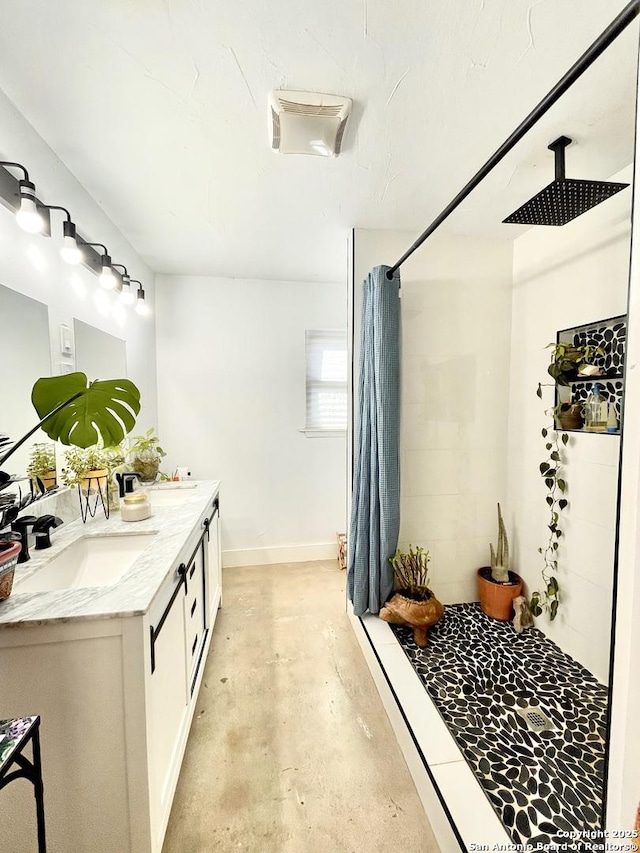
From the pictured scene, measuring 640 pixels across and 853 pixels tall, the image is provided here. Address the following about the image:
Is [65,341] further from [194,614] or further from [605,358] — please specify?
[605,358]

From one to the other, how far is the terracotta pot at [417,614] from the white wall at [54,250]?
75.1 inches

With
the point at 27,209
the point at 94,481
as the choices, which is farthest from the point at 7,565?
the point at 27,209

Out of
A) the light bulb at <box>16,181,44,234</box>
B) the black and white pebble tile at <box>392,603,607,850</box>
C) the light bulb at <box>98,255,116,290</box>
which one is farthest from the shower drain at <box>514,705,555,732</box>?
the light bulb at <box>98,255,116,290</box>

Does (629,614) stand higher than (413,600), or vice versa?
(629,614)

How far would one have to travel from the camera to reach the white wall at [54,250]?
49.4 inches

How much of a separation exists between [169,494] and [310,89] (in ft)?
6.51

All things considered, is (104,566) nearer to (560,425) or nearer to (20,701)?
(20,701)

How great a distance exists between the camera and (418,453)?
226 centimetres

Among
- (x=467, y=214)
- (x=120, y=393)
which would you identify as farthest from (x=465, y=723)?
(x=467, y=214)

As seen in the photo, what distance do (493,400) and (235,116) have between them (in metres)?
1.98

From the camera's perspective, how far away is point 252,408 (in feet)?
10.2

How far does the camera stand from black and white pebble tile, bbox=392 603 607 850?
1160 millimetres

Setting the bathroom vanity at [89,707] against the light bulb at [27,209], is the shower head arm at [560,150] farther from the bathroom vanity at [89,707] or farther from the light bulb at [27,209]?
the bathroom vanity at [89,707]

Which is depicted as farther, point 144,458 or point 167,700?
point 144,458
